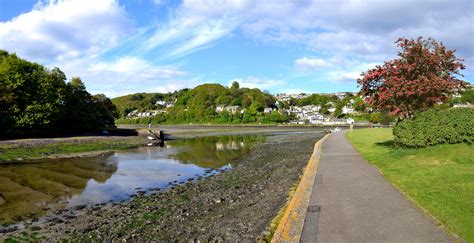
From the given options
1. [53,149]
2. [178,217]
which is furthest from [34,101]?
[178,217]

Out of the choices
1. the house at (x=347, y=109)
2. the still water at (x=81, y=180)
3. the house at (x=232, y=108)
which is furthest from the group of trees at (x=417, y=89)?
the house at (x=232, y=108)

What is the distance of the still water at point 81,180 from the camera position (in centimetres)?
1241

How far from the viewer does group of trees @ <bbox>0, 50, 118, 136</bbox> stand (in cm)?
3594

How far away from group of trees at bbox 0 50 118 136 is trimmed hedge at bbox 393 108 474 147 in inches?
1397

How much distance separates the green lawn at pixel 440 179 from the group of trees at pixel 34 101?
3501 centimetres

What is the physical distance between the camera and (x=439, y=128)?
13969 mm

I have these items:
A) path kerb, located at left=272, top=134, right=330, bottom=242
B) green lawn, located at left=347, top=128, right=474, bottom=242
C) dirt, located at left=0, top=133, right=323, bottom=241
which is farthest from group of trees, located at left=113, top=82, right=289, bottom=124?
path kerb, located at left=272, top=134, right=330, bottom=242

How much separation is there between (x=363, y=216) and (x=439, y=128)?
30.9 ft

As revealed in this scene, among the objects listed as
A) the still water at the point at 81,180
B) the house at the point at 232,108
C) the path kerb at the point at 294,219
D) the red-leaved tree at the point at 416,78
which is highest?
the house at the point at 232,108

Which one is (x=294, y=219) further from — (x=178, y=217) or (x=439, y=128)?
(x=439, y=128)

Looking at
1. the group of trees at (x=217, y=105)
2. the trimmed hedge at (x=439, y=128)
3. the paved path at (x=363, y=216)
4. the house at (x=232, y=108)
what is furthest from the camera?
A: the house at (x=232, y=108)

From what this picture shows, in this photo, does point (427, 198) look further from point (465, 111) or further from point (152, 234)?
point (465, 111)

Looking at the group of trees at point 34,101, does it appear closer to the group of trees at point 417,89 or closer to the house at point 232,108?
the group of trees at point 417,89

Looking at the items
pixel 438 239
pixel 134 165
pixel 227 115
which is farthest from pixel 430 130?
pixel 227 115
